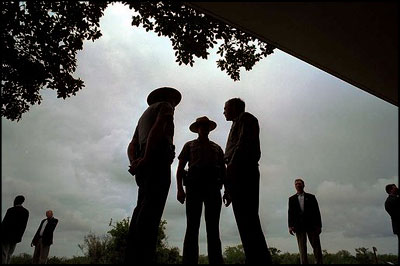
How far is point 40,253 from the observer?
21.7 feet

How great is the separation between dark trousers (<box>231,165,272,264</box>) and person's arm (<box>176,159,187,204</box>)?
99cm

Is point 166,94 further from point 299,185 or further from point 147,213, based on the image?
point 299,185

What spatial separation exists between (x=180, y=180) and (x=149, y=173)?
4.16 feet

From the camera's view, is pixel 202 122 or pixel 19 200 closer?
pixel 202 122

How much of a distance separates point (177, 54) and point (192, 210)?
2892 millimetres

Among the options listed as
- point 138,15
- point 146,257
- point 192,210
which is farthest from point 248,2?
point 138,15

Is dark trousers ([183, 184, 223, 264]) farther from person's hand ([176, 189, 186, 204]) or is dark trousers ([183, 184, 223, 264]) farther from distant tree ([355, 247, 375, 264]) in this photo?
distant tree ([355, 247, 375, 264])

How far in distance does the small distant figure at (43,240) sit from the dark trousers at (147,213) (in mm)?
5925

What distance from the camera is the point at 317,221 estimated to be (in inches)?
208

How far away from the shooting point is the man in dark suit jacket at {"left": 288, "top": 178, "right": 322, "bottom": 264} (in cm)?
506

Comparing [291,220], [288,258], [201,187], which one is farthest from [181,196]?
[288,258]

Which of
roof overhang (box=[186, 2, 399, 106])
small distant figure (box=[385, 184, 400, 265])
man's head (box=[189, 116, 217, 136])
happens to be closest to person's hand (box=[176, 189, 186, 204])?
man's head (box=[189, 116, 217, 136])

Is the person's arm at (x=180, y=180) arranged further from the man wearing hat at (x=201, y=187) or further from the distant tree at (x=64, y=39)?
the distant tree at (x=64, y=39)

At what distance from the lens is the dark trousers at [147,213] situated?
2078 millimetres
